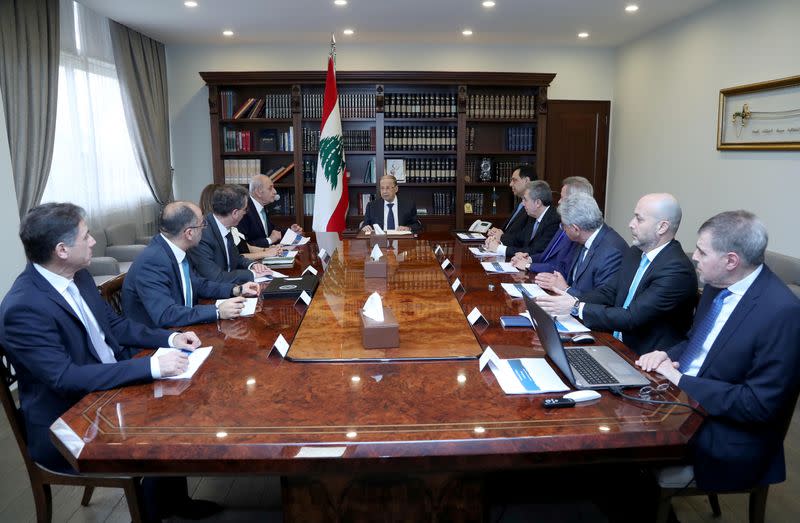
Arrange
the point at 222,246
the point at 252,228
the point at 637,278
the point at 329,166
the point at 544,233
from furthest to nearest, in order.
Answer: the point at 329,166
the point at 252,228
the point at 544,233
the point at 222,246
the point at 637,278

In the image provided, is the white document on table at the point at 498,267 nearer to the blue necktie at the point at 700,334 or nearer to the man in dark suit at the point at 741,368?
the blue necktie at the point at 700,334

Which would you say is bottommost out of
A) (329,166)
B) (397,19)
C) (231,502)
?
(231,502)

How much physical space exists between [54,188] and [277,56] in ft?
9.74

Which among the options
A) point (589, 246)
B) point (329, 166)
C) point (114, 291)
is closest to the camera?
point (114, 291)

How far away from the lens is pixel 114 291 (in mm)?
2592

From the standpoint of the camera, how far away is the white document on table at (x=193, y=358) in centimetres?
172

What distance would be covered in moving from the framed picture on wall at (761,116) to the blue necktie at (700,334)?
2950 millimetres

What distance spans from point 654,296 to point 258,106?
17.3 ft

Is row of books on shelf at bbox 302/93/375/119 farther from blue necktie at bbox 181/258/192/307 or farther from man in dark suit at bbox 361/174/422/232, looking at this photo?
blue necktie at bbox 181/258/192/307

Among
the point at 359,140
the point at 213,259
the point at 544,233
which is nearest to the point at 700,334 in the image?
the point at 544,233

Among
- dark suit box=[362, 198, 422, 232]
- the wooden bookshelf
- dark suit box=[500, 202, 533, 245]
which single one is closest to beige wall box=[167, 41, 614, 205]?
the wooden bookshelf

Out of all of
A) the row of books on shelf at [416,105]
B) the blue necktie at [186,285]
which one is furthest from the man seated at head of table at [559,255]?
the row of books on shelf at [416,105]

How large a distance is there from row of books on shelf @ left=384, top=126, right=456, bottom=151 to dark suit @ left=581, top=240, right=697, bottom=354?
14.6ft

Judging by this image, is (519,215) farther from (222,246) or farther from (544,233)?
(222,246)
